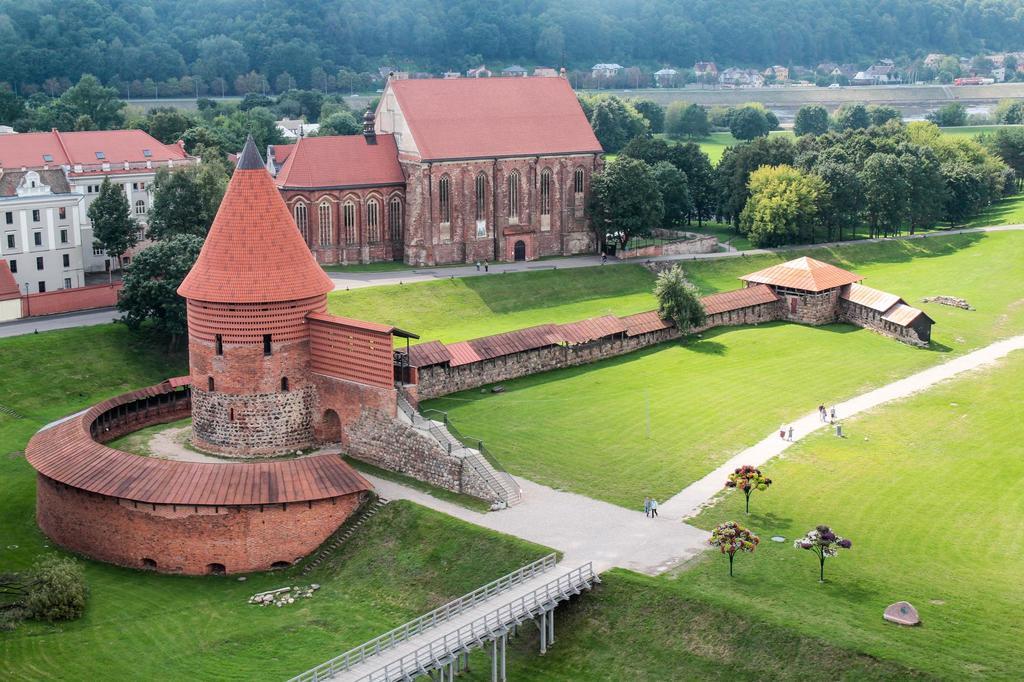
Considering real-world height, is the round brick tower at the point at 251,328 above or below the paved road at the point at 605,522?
above

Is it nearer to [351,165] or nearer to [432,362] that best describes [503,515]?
[432,362]

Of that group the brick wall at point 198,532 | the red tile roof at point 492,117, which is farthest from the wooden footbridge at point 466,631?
the red tile roof at point 492,117

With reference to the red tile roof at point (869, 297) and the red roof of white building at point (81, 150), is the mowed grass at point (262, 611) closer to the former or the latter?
the red tile roof at point (869, 297)

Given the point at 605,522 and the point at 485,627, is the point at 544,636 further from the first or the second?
the point at 605,522

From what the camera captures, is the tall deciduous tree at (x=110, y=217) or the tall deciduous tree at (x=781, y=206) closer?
the tall deciduous tree at (x=110, y=217)

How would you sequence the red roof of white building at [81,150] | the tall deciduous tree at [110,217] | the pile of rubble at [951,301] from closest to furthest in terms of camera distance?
the tall deciduous tree at [110,217]
the pile of rubble at [951,301]
the red roof of white building at [81,150]

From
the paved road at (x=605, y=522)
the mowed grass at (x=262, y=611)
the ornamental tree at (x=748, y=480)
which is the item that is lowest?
the mowed grass at (x=262, y=611)

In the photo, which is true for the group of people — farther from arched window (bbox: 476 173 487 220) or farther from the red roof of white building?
the red roof of white building
